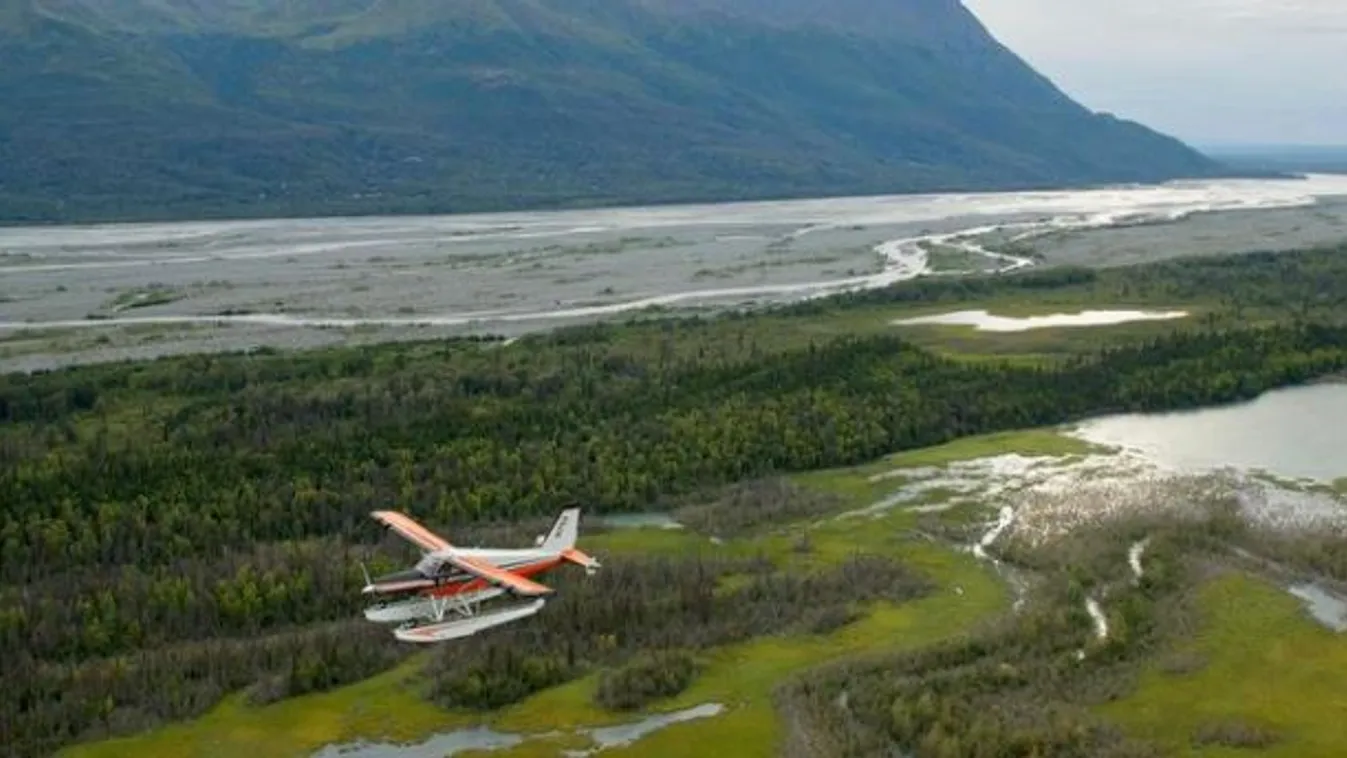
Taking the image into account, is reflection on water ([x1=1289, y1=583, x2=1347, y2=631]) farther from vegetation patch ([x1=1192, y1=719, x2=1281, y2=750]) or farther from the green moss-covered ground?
vegetation patch ([x1=1192, y1=719, x2=1281, y2=750])

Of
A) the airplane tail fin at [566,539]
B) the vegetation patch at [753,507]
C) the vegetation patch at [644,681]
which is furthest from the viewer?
the vegetation patch at [753,507]

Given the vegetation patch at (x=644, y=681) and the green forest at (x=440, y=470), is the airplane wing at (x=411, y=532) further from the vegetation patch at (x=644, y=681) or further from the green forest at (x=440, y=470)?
the vegetation patch at (x=644, y=681)

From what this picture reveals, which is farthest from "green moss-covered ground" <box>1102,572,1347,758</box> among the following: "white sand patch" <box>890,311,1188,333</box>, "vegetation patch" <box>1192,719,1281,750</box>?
"white sand patch" <box>890,311,1188,333</box>

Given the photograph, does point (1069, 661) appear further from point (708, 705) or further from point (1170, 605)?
point (708, 705)

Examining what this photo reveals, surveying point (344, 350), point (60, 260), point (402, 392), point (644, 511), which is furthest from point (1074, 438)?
point (60, 260)

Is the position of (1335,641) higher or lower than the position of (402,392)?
lower

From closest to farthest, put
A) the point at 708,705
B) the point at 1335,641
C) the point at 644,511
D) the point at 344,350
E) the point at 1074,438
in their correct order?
the point at 708,705 → the point at 1335,641 → the point at 644,511 → the point at 1074,438 → the point at 344,350

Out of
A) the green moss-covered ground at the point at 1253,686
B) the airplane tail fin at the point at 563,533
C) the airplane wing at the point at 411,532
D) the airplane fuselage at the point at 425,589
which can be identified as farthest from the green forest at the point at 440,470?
the green moss-covered ground at the point at 1253,686
